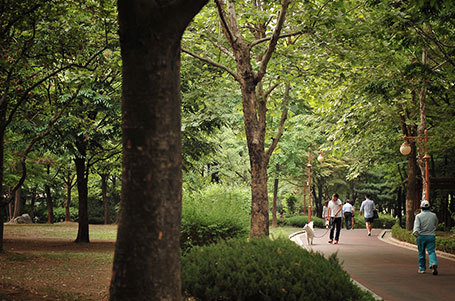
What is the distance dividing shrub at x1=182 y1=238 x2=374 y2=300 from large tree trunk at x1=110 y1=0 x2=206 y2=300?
7.01 feet

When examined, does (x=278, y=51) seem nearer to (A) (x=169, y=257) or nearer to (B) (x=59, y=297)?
(B) (x=59, y=297)

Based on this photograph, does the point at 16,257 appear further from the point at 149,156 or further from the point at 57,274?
the point at 149,156

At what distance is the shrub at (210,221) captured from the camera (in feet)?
38.5

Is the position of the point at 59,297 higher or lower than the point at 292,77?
lower

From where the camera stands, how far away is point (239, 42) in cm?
1525

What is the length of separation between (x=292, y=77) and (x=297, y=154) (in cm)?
2280

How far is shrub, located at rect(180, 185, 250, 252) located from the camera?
11.7 meters

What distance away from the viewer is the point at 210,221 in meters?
11.9

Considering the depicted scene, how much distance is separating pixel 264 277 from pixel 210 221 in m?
4.92

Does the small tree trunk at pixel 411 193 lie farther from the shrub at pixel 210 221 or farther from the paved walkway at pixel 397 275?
the shrub at pixel 210 221

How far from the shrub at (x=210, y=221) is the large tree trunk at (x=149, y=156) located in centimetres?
636

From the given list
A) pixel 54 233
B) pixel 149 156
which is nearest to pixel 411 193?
pixel 54 233

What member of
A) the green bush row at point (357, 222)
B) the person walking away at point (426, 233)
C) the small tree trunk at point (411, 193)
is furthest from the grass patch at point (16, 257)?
the green bush row at point (357, 222)

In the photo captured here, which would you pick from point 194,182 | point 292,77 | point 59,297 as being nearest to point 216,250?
point 59,297
